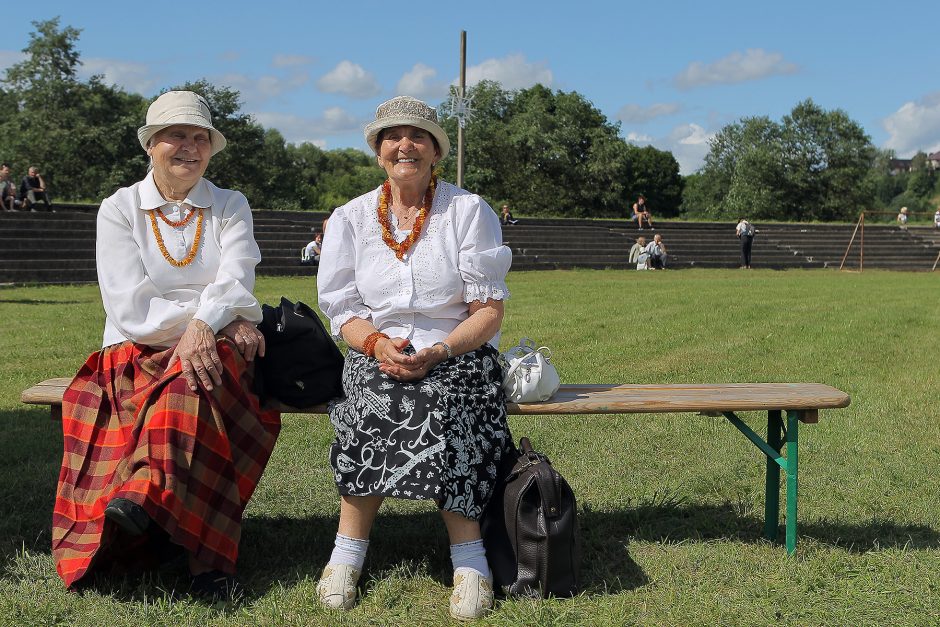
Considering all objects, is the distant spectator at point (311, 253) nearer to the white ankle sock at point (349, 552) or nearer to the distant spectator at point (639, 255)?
the distant spectator at point (639, 255)

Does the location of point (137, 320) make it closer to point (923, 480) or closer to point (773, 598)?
point (773, 598)

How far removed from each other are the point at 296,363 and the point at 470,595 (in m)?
1.07

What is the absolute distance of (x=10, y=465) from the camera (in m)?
4.79

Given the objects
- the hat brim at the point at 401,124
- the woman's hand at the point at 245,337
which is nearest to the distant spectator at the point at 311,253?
the hat brim at the point at 401,124

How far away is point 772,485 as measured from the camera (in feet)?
12.3

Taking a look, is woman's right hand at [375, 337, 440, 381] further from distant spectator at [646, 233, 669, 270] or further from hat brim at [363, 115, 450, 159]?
distant spectator at [646, 233, 669, 270]

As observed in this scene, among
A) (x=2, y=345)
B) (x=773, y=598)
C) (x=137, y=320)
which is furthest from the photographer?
(x=2, y=345)

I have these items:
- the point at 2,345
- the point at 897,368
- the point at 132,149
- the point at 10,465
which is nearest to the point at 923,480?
the point at 897,368

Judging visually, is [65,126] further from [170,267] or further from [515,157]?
[170,267]

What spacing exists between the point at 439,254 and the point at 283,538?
133 cm

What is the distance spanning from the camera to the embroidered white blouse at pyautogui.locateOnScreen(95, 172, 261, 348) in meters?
3.34

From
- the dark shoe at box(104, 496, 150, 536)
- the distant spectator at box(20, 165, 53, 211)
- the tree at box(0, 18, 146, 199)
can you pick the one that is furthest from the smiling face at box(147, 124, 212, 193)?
the tree at box(0, 18, 146, 199)

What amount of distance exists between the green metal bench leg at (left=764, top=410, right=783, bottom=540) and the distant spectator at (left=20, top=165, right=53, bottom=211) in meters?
22.6

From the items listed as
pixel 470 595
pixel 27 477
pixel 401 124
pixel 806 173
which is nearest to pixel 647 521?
pixel 470 595
